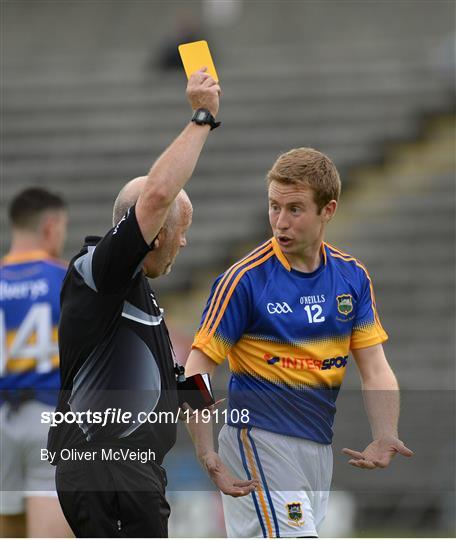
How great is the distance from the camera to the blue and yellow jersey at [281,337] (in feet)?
14.9

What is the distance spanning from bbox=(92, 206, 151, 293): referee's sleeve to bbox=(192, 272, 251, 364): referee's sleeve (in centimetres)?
64

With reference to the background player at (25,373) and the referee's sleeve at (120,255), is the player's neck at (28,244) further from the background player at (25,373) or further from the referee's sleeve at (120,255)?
the referee's sleeve at (120,255)

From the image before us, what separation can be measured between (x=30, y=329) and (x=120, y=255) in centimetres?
278

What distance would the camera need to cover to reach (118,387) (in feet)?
13.6

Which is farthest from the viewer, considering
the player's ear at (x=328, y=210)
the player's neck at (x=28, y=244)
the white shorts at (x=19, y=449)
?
the player's neck at (x=28, y=244)

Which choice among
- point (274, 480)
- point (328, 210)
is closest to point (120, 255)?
point (328, 210)

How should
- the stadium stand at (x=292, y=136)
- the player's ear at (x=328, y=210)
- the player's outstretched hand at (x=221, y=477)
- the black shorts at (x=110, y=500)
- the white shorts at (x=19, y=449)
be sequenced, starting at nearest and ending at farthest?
the black shorts at (x=110, y=500) → the player's outstretched hand at (x=221, y=477) → the player's ear at (x=328, y=210) → the white shorts at (x=19, y=449) → the stadium stand at (x=292, y=136)

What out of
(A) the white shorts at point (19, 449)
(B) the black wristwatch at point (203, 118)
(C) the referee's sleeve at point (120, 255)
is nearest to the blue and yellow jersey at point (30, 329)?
(A) the white shorts at point (19, 449)

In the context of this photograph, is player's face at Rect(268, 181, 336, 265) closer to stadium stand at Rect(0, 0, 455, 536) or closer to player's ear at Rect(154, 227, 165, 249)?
player's ear at Rect(154, 227, 165, 249)

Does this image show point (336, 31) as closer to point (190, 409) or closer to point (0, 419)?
point (0, 419)

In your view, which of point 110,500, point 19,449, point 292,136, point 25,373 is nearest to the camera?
point 110,500

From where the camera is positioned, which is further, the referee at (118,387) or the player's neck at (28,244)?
the player's neck at (28,244)

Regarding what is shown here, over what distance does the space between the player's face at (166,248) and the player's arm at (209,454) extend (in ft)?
1.39

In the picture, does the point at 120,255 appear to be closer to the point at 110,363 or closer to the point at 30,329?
the point at 110,363
